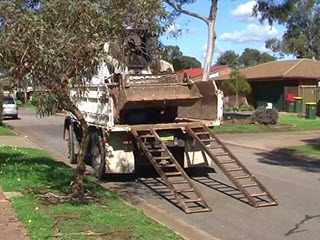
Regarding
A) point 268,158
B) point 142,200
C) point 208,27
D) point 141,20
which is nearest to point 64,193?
point 142,200

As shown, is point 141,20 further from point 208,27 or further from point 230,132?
point 208,27

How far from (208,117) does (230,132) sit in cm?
1303

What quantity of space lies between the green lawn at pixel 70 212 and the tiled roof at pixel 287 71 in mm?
33410

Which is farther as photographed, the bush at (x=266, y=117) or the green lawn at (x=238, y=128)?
the bush at (x=266, y=117)

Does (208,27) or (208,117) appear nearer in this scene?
(208,117)

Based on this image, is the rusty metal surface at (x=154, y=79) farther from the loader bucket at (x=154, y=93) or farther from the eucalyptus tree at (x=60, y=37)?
the eucalyptus tree at (x=60, y=37)

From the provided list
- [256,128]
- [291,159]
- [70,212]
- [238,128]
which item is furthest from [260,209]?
[256,128]

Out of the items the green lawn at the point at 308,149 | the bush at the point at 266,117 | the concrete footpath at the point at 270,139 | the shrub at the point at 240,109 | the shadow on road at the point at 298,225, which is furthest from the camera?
the shrub at the point at 240,109

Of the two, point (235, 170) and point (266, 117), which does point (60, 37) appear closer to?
point (235, 170)

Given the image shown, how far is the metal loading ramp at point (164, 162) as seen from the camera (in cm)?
936

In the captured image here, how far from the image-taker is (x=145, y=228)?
694cm

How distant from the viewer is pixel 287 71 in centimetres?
4347

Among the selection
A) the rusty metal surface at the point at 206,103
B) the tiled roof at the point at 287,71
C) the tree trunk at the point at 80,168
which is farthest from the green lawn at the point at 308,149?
the tiled roof at the point at 287,71

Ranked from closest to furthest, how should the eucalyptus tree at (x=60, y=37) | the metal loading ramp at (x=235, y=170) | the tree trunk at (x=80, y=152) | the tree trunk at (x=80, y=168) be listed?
the eucalyptus tree at (x=60, y=37) → the tree trunk at (x=80, y=152) → the tree trunk at (x=80, y=168) → the metal loading ramp at (x=235, y=170)
